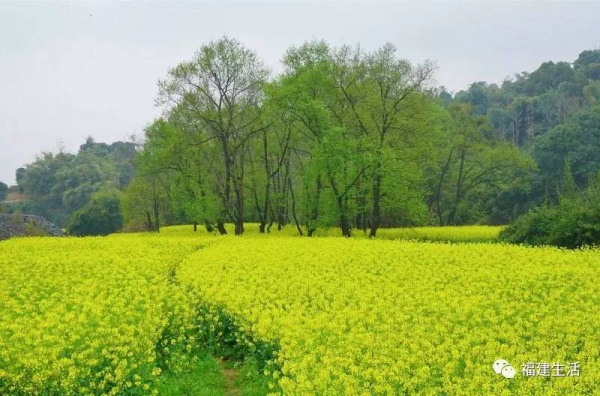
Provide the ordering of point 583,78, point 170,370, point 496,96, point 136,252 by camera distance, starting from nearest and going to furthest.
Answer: point 170,370 < point 136,252 < point 583,78 < point 496,96

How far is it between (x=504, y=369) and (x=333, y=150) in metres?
27.0

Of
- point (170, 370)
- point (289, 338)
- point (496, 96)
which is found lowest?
point (170, 370)

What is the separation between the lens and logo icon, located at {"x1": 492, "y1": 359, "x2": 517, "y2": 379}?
7539mm

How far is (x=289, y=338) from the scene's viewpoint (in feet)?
31.5

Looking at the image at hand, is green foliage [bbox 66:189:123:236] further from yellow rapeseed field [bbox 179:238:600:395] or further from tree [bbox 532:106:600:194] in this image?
yellow rapeseed field [bbox 179:238:600:395]

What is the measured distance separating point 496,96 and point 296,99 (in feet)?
366

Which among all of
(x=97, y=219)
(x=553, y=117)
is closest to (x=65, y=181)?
(x=97, y=219)

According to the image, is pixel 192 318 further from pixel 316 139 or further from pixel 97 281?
pixel 316 139

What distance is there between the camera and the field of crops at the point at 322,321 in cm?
796

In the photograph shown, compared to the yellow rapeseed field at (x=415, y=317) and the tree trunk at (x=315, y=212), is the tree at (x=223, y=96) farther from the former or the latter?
the yellow rapeseed field at (x=415, y=317)

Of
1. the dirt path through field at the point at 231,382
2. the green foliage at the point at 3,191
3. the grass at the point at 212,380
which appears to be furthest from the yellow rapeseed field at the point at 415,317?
the green foliage at the point at 3,191

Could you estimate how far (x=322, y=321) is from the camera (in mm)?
10406

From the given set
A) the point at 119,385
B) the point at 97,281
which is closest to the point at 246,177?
the point at 97,281

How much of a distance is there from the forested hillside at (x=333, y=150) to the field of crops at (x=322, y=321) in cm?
1767
